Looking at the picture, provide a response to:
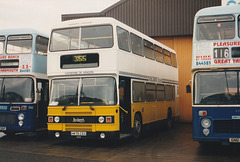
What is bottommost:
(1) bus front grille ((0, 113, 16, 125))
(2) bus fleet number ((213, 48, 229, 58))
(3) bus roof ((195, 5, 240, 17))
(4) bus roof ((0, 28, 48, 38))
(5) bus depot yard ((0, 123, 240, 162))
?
(5) bus depot yard ((0, 123, 240, 162))

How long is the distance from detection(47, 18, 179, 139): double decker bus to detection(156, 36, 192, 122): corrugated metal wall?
9.47m

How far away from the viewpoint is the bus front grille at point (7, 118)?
14422mm

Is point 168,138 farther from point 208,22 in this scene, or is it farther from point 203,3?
point 203,3

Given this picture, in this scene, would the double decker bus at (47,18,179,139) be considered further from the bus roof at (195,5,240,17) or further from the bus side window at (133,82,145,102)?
the bus roof at (195,5,240,17)

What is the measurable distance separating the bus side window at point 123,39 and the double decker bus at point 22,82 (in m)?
3.64

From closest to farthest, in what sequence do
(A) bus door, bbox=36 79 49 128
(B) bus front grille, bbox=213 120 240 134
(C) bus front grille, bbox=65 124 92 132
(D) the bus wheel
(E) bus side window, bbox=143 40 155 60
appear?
(B) bus front grille, bbox=213 120 240 134
(C) bus front grille, bbox=65 124 92 132
(D) the bus wheel
(A) bus door, bbox=36 79 49 128
(E) bus side window, bbox=143 40 155 60

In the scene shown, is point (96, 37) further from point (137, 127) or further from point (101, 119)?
point (137, 127)

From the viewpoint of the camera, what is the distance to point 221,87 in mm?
10453

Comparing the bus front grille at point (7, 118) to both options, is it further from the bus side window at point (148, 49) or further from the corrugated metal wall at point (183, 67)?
the corrugated metal wall at point (183, 67)

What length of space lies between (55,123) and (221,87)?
18.7 ft

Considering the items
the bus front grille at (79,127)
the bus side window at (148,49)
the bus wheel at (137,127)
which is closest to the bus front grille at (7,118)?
the bus front grille at (79,127)

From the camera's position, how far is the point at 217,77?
10555 mm

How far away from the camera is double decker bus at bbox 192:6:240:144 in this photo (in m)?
10.3

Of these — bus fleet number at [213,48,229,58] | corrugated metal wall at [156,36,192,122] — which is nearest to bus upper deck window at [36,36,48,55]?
bus fleet number at [213,48,229,58]
